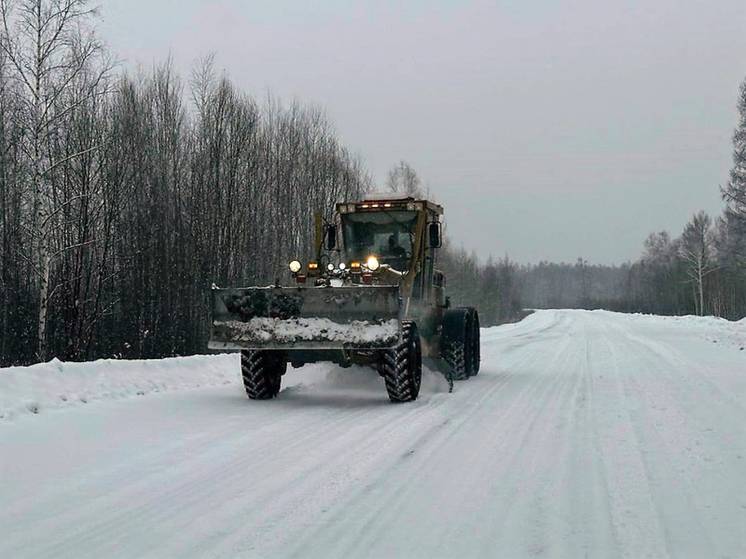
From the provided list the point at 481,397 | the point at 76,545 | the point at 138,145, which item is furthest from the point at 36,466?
the point at 138,145

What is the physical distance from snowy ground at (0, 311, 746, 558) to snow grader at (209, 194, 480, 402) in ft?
2.01

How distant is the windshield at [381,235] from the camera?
11.1 m

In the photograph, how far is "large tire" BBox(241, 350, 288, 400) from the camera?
950 cm

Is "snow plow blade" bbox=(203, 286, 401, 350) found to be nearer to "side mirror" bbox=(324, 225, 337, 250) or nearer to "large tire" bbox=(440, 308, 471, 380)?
"side mirror" bbox=(324, 225, 337, 250)

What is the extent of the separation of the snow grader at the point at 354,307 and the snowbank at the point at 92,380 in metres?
1.61

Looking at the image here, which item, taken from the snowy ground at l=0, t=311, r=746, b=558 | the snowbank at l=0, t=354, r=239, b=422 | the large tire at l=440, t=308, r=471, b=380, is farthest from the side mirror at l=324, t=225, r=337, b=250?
the snowbank at l=0, t=354, r=239, b=422

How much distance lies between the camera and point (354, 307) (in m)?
8.84

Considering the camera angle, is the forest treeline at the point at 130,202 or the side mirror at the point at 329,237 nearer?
the side mirror at the point at 329,237

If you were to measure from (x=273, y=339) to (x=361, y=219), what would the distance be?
3.19 m

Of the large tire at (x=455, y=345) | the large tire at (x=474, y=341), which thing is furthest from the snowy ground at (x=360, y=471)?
the large tire at (x=474, y=341)

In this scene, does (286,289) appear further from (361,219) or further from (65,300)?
(65,300)

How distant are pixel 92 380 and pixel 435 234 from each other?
5.41m

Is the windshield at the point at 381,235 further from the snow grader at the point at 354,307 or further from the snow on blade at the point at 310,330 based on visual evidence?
the snow on blade at the point at 310,330

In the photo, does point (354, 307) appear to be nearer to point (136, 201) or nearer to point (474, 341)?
point (474, 341)
